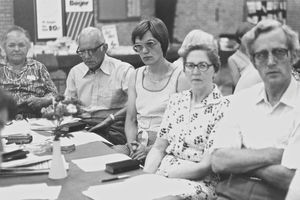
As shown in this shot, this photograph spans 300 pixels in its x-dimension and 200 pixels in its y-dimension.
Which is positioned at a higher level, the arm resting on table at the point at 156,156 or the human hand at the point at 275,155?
the human hand at the point at 275,155

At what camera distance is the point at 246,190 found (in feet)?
6.93

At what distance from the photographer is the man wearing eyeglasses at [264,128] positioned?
208 cm

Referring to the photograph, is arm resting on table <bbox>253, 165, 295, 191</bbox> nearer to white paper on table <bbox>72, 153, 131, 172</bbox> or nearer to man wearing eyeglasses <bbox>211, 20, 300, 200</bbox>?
man wearing eyeglasses <bbox>211, 20, 300, 200</bbox>

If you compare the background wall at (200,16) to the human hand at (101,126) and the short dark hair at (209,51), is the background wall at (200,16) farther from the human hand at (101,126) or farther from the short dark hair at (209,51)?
the short dark hair at (209,51)

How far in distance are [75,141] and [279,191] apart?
1.31 m

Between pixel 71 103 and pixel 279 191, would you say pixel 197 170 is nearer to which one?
pixel 279 191

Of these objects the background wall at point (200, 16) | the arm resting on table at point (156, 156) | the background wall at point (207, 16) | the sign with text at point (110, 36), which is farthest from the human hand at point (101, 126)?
the background wall at point (207, 16)

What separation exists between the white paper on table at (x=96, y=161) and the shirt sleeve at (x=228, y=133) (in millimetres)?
487

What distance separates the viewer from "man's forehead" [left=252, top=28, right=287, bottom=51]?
7.36 feet

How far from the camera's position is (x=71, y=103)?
2.19 metres

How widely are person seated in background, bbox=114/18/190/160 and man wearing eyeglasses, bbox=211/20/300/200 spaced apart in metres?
0.93

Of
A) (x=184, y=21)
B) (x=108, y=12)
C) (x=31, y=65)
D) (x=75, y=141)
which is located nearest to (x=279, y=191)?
(x=75, y=141)

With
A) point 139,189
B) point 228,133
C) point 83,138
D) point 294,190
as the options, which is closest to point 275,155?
point 294,190

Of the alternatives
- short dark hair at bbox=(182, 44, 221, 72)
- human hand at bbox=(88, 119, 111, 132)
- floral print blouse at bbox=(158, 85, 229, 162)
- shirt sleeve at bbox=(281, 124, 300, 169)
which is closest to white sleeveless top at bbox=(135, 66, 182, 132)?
human hand at bbox=(88, 119, 111, 132)
